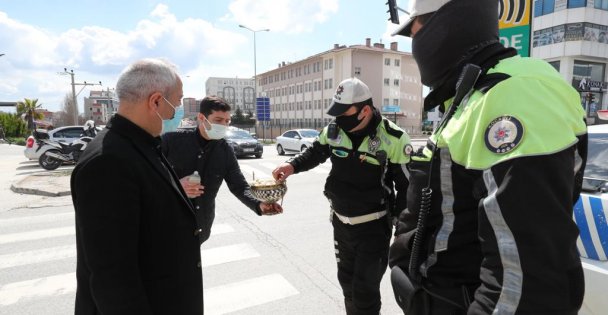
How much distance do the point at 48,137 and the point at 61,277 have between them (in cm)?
1265

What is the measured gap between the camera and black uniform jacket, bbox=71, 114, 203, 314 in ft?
4.45

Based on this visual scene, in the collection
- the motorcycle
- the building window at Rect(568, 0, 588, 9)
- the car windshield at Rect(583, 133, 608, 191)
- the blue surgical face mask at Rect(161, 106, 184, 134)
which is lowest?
the motorcycle

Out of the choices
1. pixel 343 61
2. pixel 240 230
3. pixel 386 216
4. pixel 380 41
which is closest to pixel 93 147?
pixel 386 216

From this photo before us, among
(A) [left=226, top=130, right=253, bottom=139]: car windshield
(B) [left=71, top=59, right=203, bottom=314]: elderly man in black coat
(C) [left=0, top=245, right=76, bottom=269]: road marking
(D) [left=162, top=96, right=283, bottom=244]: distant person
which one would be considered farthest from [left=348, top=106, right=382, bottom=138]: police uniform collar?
(A) [left=226, top=130, right=253, bottom=139]: car windshield

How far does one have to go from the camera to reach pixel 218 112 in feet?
10.1

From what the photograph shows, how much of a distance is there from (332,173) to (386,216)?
1.77 ft

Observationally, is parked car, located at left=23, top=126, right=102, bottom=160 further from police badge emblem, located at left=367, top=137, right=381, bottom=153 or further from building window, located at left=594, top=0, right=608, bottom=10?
building window, located at left=594, top=0, right=608, bottom=10

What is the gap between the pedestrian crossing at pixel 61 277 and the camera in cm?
347

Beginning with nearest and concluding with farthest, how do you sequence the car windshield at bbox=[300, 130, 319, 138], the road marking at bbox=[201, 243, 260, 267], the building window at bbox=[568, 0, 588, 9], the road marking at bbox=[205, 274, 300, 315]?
the road marking at bbox=[205, 274, 300, 315] → the road marking at bbox=[201, 243, 260, 267] → the car windshield at bbox=[300, 130, 319, 138] → the building window at bbox=[568, 0, 588, 9]

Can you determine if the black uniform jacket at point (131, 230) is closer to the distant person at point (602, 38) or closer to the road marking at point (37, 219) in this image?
the road marking at point (37, 219)

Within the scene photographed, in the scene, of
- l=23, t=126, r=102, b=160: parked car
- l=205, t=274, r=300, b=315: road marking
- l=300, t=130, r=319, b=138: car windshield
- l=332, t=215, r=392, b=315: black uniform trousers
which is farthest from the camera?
l=300, t=130, r=319, b=138: car windshield

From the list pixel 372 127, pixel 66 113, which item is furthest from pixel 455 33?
pixel 66 113

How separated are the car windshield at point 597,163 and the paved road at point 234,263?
187 cm

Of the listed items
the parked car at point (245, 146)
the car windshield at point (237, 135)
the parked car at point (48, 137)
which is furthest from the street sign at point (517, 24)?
the car windshield at point (237, 135)
